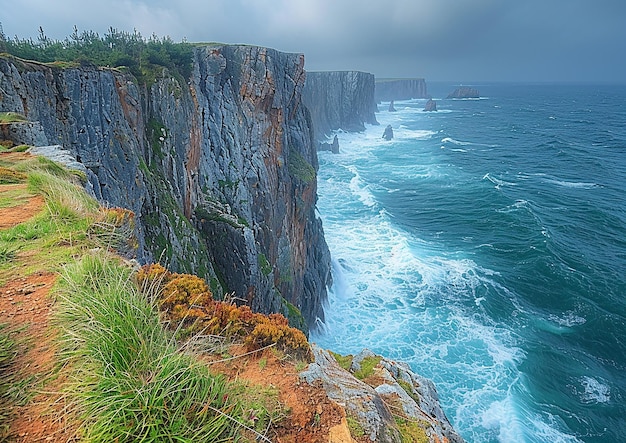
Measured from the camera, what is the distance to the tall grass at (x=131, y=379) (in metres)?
3.10

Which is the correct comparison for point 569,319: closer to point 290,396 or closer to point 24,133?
point 290,396

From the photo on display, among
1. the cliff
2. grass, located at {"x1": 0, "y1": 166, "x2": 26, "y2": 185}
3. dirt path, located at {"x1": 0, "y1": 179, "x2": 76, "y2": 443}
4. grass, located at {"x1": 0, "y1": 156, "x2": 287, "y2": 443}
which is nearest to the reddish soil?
grass, located at {"x1": 0, "y1": 156, "x2": 287, "y2": 443}

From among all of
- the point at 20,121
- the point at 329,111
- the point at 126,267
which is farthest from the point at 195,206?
the point at 329,111

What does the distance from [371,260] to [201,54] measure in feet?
82.1

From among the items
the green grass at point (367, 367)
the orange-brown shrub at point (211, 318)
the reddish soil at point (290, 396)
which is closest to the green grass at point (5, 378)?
→ the orange-brown shrub at point (211, 318)

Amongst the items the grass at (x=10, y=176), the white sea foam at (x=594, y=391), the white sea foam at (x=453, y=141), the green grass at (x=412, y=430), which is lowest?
the white sea foam at (x=594, y=391)

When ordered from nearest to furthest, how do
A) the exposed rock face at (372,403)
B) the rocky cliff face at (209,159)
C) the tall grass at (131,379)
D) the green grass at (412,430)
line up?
the tall grass at (131,379) < the exposed rock face at (372,403) < the green grass at (412,430) < the rocky cliff face at (209,159)

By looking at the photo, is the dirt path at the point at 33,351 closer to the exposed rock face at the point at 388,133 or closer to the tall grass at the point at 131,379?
the tall grass at the point at 131,379

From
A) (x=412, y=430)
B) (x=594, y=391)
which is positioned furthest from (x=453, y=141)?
(x=412, y=430)

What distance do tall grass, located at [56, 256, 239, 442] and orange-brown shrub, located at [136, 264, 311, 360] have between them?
0.93m

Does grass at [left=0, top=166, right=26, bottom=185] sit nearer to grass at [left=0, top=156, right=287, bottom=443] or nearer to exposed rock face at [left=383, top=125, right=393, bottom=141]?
grass at [left=0, top=156, right=287, bottom=443]

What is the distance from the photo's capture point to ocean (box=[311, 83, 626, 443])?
73.5 ft

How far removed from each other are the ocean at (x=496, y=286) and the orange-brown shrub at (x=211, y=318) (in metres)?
19.2

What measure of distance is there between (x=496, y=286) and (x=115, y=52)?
3446cm
